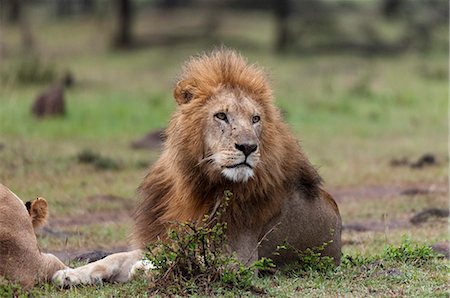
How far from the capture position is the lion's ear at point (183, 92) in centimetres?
502

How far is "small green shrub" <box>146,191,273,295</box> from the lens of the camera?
15.0 feet

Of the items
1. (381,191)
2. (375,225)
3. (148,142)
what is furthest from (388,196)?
(148,142)

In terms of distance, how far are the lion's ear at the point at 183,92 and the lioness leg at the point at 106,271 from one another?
0.78 metres

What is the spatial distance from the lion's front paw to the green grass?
0.08 meters

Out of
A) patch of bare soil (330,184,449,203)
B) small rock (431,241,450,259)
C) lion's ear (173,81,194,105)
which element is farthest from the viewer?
patch of bare soil (330,184,449,203)

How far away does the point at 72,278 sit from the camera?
15.7 ft

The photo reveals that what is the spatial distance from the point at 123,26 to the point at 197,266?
729 inches

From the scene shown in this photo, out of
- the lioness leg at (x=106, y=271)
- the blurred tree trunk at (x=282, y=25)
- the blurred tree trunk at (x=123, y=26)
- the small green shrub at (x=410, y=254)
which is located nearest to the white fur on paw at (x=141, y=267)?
the lioness leg at (x=106, y=271)

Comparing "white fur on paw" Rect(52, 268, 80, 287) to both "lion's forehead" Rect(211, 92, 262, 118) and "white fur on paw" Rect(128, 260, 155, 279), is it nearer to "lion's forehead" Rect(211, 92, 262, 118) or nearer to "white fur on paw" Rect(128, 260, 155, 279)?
"white fur on paw" Rect(128, 260, 155, 279)

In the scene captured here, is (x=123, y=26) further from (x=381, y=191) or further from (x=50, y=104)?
(x=381, y=191)

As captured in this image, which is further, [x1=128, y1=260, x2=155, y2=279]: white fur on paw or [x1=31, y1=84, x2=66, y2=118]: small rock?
[x1=31, y1=84, x2=66, y2=118]: small rock

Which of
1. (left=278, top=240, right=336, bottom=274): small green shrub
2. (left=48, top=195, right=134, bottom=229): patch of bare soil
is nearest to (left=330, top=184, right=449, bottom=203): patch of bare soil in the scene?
(left=48, top=195, right=134, bottom=229): patch of bare soil

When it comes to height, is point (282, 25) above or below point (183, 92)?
below

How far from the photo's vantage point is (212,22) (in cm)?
2452
